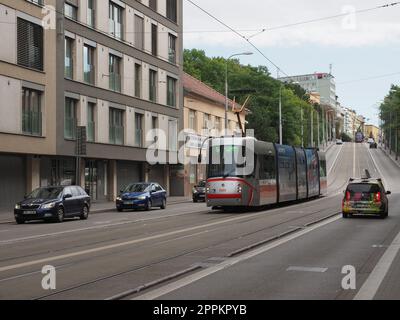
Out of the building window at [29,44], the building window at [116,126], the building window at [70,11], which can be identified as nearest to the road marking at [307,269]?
the building window at [29,44]

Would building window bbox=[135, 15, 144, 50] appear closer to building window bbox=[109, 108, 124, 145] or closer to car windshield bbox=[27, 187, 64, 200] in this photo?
building window bbox=[109, 108, 124, 145]

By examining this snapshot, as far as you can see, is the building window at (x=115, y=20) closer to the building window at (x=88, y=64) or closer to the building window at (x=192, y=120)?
the building window at (x=88, y=64)

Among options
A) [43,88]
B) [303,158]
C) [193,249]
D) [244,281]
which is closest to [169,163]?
[303,158]

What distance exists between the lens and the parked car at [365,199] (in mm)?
A: 24580

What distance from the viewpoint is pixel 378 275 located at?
35.3 ft

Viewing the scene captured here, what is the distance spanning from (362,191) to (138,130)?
81.4 feet

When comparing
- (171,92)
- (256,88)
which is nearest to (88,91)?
(171,92)

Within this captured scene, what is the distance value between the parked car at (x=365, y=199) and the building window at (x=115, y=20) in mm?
23340

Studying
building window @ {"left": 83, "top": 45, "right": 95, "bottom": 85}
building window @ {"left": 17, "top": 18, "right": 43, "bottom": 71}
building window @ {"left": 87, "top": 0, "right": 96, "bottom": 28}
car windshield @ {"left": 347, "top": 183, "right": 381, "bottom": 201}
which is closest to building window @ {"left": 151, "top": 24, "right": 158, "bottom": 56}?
building window @ {"left": 87, "top": 0, "right": 96, "bottom": 28}

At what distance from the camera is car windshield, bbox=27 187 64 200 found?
25.2 meters

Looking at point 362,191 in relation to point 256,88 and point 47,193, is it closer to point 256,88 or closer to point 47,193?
point 47,193

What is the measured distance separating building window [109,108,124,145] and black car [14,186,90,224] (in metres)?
16.0
